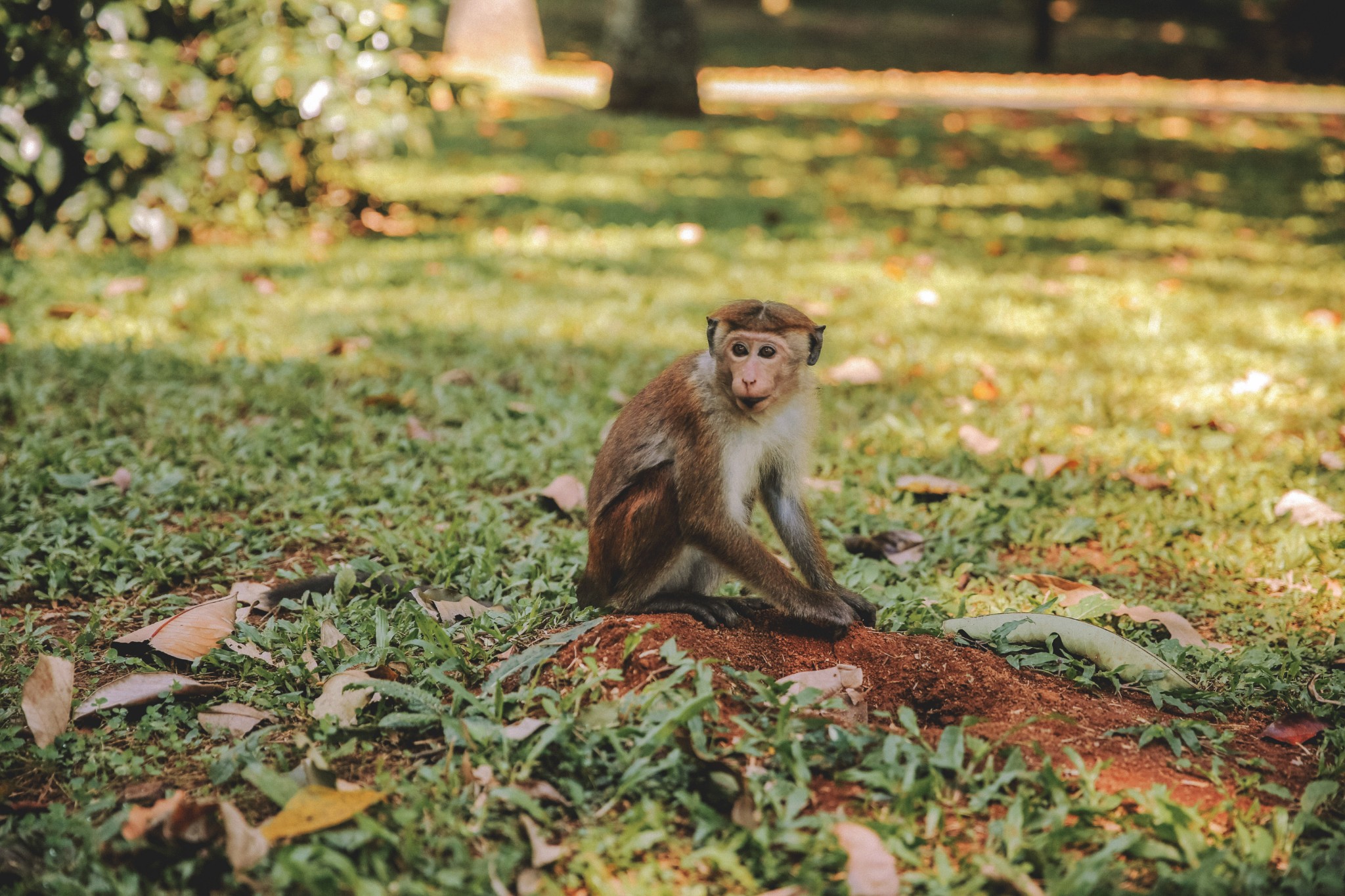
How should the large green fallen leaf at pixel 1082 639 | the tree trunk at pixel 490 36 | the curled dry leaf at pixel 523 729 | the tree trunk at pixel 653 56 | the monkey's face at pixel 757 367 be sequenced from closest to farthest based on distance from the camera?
the curled dry leaf at pixel 523 729 < the monkey's face at pixel 757 367 < the large green fallen leaf at pixel 1082 639 < the tree trunk at pixel 653 56 < the tree trunk at pixel 490 36

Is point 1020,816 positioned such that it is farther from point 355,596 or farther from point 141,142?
point 141,142

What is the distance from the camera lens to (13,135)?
652 centimetres

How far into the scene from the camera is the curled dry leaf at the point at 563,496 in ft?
13.8

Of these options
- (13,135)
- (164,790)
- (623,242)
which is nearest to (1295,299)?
(623,242)

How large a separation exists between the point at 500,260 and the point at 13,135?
9.85 ft

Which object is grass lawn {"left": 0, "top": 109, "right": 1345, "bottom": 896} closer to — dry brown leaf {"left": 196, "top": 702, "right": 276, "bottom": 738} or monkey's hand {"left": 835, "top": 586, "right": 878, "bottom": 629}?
dry brown leaf {"left": 196, "top": 702, "right": 276, "bottom": 738}

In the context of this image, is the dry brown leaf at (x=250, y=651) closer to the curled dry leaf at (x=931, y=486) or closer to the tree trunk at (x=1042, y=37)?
the curled dry leaf at (x=931, y=486)

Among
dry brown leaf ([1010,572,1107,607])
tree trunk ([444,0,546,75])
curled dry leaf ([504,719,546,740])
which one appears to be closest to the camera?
curled dry leaf ([504,719,546,740])

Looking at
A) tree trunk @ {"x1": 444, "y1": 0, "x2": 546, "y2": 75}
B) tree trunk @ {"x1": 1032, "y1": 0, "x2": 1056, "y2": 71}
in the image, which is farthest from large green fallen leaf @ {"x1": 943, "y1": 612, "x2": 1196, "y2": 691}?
tree trunk @ {"x1": 1032, "y1": 0, "x2": 1056, "y2": 71}

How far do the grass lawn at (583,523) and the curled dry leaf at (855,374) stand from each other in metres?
0.07

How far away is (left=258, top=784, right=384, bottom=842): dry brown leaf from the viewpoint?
88.7 inches

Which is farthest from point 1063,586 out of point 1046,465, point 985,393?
point 985,393

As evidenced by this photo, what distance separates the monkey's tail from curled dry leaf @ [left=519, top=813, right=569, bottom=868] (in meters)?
1.30

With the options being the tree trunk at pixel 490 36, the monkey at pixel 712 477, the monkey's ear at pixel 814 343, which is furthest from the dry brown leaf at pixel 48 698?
the tree trunk at pixel 490 36
